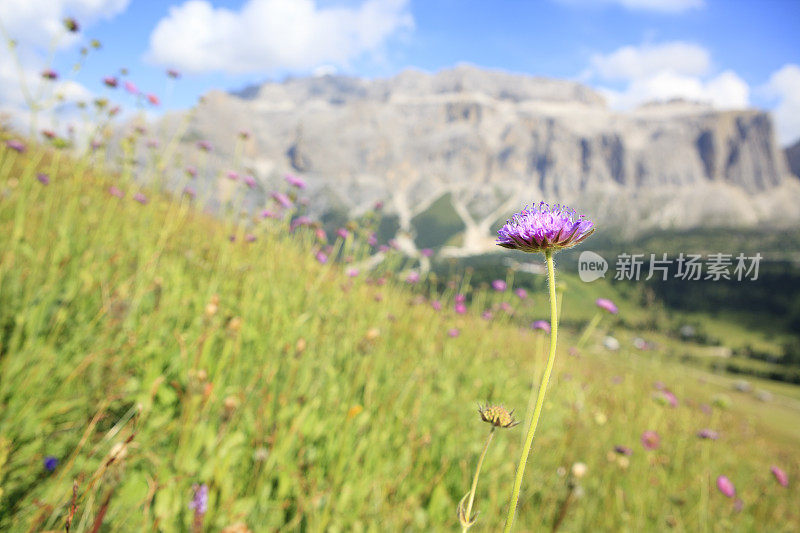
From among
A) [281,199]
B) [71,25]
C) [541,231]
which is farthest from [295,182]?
[541,231]

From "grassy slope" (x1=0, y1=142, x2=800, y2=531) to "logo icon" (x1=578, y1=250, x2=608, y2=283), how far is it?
118cm

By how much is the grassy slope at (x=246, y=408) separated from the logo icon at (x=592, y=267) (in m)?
1.18

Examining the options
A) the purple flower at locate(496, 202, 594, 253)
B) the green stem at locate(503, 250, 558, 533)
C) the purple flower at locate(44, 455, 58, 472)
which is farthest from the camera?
the purple flower at locate(44, 455, 58, 472)

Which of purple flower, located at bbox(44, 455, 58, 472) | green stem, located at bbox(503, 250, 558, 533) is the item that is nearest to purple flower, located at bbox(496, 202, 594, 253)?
green stem, located at bbox(503, 250, 558, 533)

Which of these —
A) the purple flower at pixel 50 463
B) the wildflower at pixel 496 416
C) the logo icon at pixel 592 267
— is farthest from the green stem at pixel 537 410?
the purple flower at pixel 50 463

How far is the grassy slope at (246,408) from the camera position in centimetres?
175

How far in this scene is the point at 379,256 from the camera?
5566 millimetres

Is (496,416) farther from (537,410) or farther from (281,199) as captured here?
(281,199)

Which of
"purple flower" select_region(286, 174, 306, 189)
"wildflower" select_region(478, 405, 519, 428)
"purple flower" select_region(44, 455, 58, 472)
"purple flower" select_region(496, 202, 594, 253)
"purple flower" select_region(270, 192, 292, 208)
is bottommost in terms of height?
"purple flower" select_region(44, 455, 58, 472)

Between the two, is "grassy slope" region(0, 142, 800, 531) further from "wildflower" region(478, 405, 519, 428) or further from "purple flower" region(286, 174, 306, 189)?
"wildflower" region(478, 405, 519, 428)

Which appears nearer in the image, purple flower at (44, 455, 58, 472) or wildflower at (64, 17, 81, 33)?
purple flower at (44, 455, 58, 472)

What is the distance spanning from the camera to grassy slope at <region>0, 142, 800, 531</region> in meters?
1.75

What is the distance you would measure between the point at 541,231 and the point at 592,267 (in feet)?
4.12

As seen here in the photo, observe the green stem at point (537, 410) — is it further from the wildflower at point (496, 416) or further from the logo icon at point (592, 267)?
the logo icon at point (592, 267)
